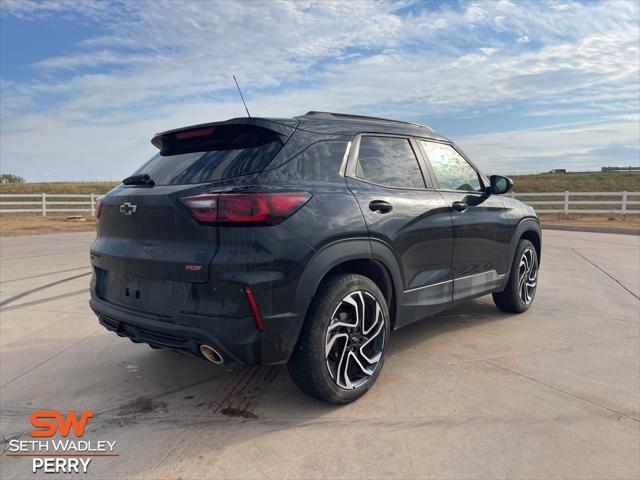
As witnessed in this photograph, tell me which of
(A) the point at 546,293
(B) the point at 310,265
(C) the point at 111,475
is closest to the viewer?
(C) the point at 111,475

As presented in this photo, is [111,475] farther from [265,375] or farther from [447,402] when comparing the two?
[447,402]

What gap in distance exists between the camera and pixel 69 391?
3383 millimetres

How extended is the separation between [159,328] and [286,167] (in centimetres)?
118

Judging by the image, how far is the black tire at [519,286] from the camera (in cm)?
509

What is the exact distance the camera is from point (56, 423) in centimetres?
295

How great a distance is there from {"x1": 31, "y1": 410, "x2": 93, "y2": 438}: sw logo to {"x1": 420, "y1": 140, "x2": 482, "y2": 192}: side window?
3.10 metres

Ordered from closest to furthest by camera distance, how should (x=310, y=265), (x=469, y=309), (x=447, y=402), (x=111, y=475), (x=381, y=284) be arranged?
(x=111, y=475)
(x=310, y=265)
(x=447, y=402)
(x=381, y=284)
(x=469, y=309)

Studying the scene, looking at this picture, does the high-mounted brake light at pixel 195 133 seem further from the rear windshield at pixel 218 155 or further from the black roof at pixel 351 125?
the black roof at pixel 351 125

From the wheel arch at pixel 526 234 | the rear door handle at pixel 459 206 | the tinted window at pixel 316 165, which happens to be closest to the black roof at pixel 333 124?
the tinted window at pixel 316 165

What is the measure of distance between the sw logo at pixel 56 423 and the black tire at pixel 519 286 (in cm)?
397

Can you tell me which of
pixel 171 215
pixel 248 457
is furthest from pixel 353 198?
pixel 248 457

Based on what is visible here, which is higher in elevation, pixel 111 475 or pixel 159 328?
pixel 159 328

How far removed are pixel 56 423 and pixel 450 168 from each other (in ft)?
11.6

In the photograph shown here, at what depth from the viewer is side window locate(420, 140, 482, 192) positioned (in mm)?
4211
